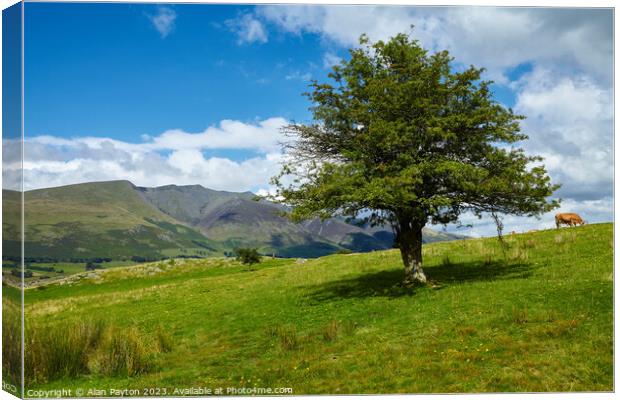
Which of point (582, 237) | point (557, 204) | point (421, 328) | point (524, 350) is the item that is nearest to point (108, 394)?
point (421, 328)

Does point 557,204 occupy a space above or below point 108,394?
above

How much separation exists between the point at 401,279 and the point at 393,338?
12.0 m

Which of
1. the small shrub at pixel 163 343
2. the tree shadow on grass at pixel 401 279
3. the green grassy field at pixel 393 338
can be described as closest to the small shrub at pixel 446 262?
the tree shadow on grass at pixel 401 279

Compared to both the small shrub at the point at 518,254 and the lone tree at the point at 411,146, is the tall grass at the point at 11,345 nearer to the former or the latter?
the lone tree at the point at 411,146

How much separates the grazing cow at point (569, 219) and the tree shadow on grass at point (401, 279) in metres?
14.9

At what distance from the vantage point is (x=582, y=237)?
103ft

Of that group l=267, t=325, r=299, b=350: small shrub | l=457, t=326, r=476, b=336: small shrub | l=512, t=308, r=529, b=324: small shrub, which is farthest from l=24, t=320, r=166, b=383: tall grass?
l=512, t=308, r=529, b=324: small shrub

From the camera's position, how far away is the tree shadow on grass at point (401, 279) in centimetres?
2362

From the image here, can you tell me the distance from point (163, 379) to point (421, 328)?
345 inches

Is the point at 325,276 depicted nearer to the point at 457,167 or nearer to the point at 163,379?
the point at 457,167

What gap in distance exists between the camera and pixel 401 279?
27312 mm

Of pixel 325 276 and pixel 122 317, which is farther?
pixel 325 276

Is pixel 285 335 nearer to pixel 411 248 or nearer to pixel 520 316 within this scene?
pixel 520 316

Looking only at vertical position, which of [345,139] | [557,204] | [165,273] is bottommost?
[165,273]
